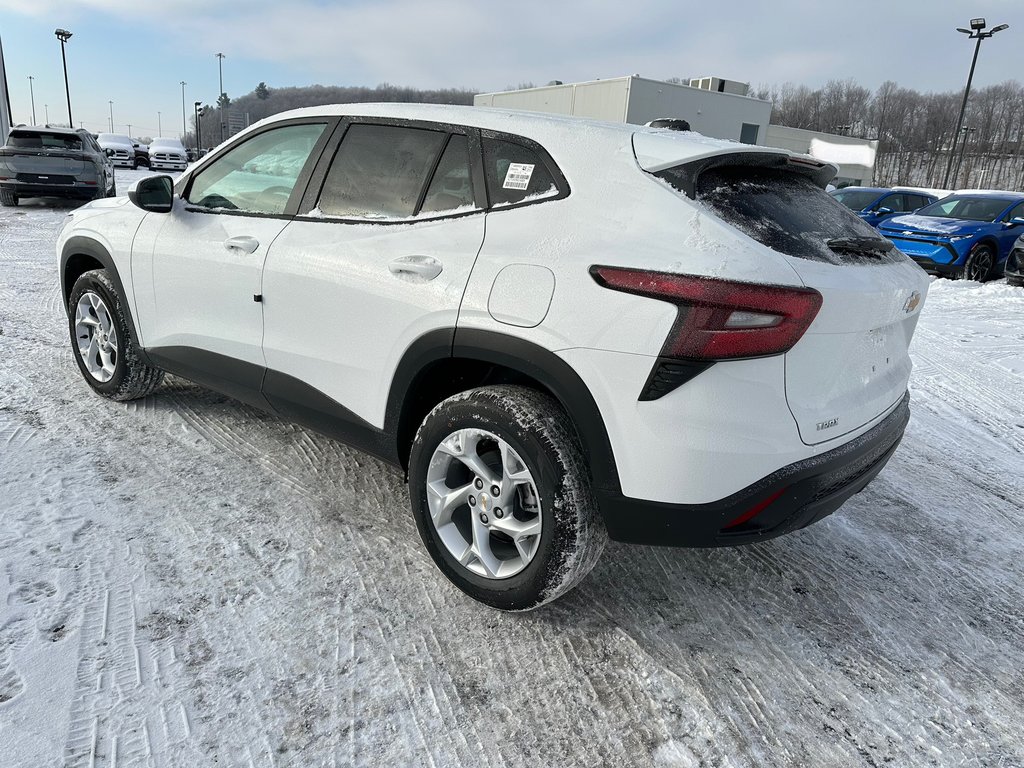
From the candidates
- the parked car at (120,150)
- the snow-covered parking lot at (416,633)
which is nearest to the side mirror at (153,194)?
the snow-covered parking lot at (416,633)

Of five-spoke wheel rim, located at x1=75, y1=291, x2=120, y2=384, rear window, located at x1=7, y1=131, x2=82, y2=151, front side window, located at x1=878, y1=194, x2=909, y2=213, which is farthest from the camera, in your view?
front side window, located at x1=878, y1=194, x2=909, y2=213

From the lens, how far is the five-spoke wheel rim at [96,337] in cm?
415

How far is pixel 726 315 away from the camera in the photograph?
77.1 inches

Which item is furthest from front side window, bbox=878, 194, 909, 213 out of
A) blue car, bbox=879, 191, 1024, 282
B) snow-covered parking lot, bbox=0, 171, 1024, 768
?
snow-covered parking lot, bbox=0, 171, 1024, 768

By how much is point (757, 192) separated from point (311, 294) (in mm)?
1730

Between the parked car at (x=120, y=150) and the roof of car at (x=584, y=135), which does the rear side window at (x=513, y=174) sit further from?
the parked car at (x=120, y=150)

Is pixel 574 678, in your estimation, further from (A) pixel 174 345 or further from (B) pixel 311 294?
(A) pixel 174 345

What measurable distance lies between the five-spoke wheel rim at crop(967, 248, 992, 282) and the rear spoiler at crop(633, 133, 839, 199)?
10.9 m

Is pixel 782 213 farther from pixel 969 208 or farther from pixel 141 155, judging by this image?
pixel 141 155

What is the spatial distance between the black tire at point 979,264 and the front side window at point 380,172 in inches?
447

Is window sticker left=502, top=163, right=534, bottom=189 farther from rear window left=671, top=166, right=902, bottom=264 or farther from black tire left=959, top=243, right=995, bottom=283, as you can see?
black tire left=959, top=243, right=995, bottom=283

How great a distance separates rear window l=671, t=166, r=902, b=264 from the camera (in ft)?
7.05

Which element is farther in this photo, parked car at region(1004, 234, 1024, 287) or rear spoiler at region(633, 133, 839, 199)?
parked car at region(1004, 234, 1024, 287)

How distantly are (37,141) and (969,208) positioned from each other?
1758 centimetres
